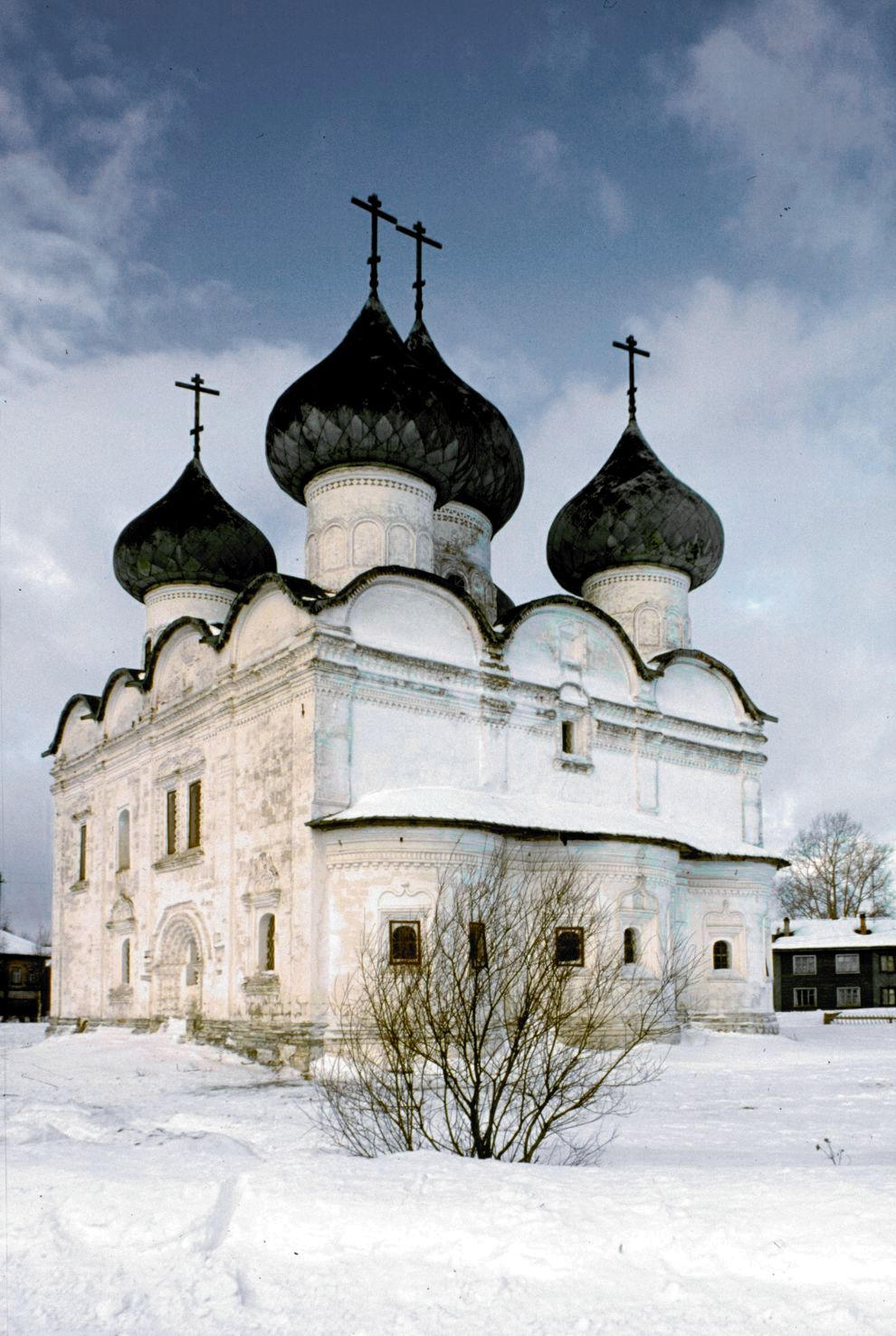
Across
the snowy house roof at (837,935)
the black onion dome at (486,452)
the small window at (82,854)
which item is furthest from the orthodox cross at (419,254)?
the snowy house roof at (837,935)

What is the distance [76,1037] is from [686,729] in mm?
9937

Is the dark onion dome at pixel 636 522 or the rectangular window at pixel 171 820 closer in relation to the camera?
the rectangular window at pixel 171 820

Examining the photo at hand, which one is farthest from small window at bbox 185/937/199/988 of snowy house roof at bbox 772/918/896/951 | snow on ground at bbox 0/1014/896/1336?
snowy house roof at bbox 772/918/896/951

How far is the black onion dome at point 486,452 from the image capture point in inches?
772

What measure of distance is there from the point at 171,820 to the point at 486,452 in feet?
24.2

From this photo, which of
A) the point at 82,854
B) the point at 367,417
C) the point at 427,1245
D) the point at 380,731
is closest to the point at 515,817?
the point at 380,731

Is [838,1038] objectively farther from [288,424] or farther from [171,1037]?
[288,424]

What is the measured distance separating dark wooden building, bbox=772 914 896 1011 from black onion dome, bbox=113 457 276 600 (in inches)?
842

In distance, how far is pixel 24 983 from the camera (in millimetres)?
36500

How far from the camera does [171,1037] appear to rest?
650 inches

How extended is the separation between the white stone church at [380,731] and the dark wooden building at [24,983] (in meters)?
15.6

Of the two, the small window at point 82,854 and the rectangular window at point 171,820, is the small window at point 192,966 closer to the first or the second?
the rectangular window at point 171,820

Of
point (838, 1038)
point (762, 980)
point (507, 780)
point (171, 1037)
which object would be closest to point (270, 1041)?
point (171, 1037)

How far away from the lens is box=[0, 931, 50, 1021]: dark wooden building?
35406 millimetres
